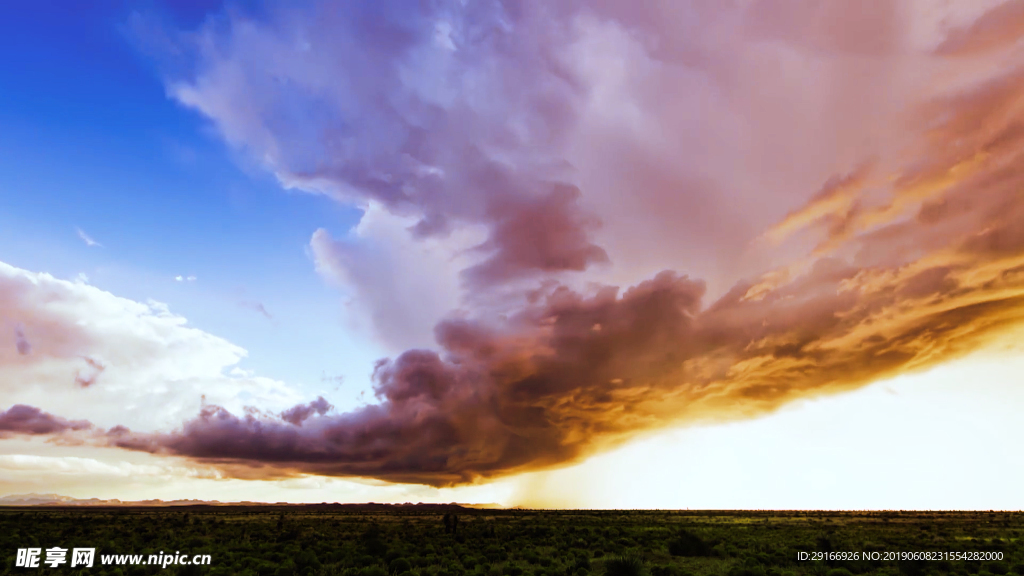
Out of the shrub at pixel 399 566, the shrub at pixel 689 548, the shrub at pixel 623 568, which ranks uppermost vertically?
the shrub at pixel 623 568

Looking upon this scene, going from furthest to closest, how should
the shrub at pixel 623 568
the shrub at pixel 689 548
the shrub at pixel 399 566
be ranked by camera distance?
the shrub at pixel 689 548, the shrub at pixel 399 566, the shrub at pixel 623 568

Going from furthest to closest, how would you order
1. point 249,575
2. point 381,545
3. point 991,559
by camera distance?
1. point 381,545
2. point 991,559
3. point 249,575

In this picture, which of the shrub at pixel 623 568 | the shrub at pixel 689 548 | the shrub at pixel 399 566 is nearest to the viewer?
the shrub at pixel 623 568

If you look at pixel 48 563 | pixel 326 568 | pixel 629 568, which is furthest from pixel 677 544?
pixel 48 563

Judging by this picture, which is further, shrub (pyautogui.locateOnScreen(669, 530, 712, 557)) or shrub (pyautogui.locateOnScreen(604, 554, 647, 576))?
shrub (pyautogui.locateOnScreen(669, 530, 712, 557))

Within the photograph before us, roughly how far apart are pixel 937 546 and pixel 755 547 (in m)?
16.5

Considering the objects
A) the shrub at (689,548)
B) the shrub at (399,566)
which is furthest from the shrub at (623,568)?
the shrub at (689,548)

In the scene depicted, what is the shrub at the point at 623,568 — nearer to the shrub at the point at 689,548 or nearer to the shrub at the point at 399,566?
the shrub at the point at 399,566

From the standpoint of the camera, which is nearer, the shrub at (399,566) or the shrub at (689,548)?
the shrub at (399,566)

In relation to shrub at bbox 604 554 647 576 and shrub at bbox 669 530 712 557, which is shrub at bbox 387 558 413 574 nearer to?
shrub at bbox 604 554 647 576

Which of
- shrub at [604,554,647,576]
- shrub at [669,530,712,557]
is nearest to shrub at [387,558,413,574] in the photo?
shrub at [604,554,647,576]

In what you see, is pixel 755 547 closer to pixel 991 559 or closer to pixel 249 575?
pixel 991 559

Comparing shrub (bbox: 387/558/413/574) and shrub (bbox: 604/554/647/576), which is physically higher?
shrub (bbox: 604/554/647/576)

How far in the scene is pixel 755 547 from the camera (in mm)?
48750
